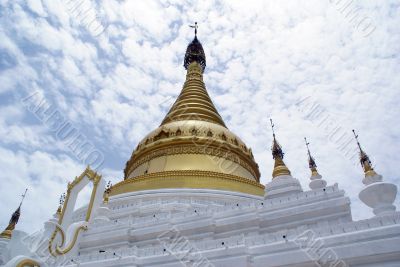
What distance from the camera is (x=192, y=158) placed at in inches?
788

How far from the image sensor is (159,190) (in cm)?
1695

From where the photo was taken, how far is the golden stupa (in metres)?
17.6

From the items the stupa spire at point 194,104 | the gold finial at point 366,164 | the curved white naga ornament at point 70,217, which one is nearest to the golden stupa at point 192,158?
the stupa spire at point 194,104

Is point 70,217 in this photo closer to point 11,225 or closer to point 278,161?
point 11,225

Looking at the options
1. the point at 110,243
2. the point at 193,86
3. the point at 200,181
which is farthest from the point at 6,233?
the point at 193,86

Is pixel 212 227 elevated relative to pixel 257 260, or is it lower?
elevated

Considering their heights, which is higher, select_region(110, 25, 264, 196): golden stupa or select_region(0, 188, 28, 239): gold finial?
select_region(110, 25, 264, 196): golden stupa

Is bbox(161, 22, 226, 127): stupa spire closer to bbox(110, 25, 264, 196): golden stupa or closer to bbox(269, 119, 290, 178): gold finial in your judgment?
bbox(110, 25, 264, 196): golden stupa

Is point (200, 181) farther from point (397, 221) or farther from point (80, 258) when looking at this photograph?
point (397, 221)

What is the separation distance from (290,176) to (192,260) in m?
6.41

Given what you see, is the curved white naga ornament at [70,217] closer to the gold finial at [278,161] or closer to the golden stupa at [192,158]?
the golden stupa at [192,158]

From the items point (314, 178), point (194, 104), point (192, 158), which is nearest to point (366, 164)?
point (314, 178)

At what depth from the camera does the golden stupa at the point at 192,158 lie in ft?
57.6

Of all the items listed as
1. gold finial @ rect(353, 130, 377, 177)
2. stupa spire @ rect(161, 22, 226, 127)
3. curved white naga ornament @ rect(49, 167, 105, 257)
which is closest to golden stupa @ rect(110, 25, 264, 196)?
stupa spire @ rect(161, 22, 226, 127)
